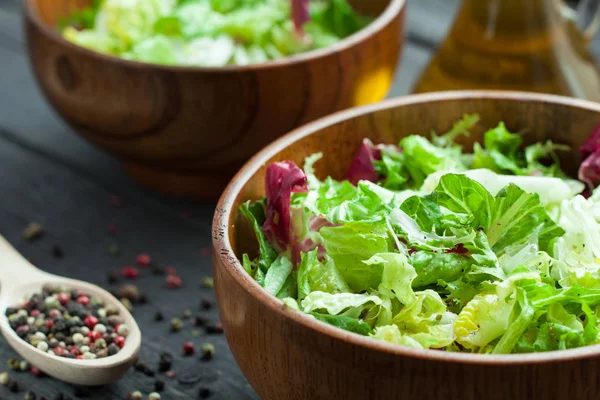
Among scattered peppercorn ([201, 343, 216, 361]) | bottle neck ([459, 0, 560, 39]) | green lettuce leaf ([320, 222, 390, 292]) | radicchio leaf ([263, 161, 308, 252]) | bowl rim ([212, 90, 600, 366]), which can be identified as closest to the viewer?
bowl rim ([212, 90, 600, 366])

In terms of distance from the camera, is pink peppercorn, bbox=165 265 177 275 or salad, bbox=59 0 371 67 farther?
salad, bbox=59 0 371 67

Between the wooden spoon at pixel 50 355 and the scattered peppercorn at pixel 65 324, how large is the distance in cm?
1

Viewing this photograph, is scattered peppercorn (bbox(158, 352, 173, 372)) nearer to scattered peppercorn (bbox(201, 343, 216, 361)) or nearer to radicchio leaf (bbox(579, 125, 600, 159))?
scattered peppercorn (bbox(201, 343, 216, 361))

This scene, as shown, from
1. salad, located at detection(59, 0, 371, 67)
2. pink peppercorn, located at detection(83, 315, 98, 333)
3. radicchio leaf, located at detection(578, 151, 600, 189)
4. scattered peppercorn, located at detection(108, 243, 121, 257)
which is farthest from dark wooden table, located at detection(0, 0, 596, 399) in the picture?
radicchio leaf, located at detection(578, 151, 600, 189)

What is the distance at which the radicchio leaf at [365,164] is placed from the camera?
152 centimetres

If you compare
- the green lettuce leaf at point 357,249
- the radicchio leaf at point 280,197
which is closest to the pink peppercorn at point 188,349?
the radicchio leaf at point 280,197

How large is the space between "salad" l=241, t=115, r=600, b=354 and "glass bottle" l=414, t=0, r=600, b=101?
0.62 meters

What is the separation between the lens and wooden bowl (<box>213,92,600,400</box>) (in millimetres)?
994

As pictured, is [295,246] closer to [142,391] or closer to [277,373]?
[277,373]

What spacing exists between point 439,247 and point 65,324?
69 cm

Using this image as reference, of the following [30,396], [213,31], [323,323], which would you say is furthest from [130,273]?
[323,323]

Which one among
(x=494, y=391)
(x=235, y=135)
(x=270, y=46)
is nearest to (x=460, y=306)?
(x=494, y=391)

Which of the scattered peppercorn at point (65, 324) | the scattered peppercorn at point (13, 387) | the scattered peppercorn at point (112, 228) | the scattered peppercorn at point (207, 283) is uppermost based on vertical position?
the scattered peppercorn at point (65, 324)

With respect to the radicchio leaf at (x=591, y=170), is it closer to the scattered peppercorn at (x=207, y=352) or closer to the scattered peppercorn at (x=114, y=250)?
the scattered peppercorn at (x=207, y=352)
